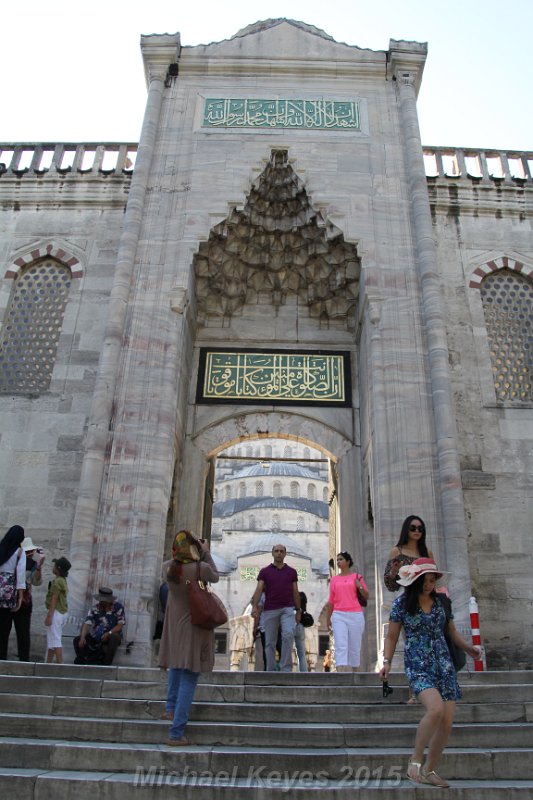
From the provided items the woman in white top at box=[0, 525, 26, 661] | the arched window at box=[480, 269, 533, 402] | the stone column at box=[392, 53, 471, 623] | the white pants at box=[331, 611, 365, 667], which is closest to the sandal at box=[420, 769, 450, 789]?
the white pants at box=[331, 611, 365, 667]

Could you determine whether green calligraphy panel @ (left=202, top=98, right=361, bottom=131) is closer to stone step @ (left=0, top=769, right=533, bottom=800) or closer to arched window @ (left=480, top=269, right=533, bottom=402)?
arched window @ (left=480, top=269, right=533, bottom=402)

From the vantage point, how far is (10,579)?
5504 millimetres

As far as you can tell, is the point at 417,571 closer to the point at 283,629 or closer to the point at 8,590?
the point at 283,629

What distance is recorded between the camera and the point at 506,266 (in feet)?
32.9

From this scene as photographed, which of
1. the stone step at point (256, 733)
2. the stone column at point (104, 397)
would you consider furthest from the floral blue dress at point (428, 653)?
the stone column at point (104, 397)

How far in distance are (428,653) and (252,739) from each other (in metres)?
1.29

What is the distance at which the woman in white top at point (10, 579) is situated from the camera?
5.42 metres

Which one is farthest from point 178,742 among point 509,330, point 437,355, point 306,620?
point 509,330

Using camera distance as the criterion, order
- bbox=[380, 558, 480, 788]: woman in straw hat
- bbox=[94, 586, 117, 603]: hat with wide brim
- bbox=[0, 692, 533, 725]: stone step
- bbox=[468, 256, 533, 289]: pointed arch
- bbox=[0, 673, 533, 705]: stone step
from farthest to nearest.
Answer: bbox=[468, 256, 533, 289]: pointed arch
bbox=[94, 586, 117, 603]: hat with wide brim
bbox=[0, 673, 533, 705]: stone step
bbox=[0, 692, 533, 725]: stone step
bbox=[380, 558, 480, 788]: woman in straw hat

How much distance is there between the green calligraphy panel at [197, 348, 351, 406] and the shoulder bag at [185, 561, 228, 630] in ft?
17.9

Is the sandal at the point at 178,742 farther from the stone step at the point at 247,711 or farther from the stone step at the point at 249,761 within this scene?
the stone step at the point at 247,711

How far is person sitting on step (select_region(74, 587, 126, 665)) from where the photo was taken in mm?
5988

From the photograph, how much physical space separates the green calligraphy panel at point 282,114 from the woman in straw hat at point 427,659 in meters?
8.23

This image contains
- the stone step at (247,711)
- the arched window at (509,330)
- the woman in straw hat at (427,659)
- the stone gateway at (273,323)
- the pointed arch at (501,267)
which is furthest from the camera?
the pointed arch at (501,267)
